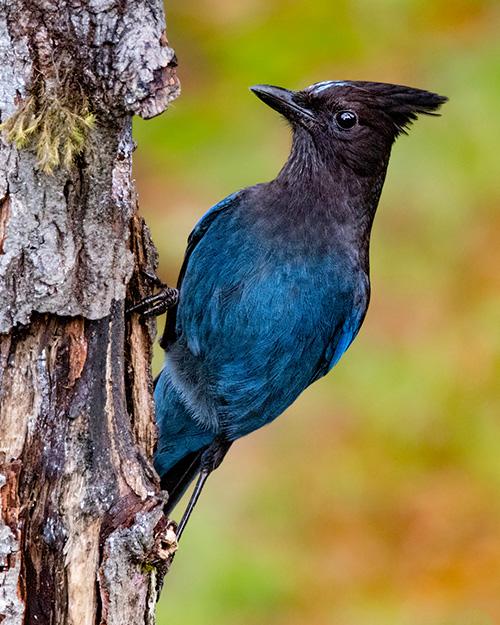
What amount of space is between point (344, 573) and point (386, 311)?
1740 millimetres

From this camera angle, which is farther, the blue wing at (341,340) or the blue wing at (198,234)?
the blue wing at (341,340)

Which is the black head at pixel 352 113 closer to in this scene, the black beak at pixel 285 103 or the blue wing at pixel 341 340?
the black beak at pixel 285 103

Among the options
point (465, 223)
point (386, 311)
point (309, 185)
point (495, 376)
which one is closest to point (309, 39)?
point (465, 223)

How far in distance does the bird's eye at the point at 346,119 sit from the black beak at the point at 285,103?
100mm

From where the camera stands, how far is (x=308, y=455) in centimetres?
531

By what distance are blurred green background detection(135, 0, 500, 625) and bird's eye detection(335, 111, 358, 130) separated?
7.11 ft

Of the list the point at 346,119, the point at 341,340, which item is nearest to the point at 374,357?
the point at 341,340

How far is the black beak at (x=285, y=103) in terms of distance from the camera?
3.38 m

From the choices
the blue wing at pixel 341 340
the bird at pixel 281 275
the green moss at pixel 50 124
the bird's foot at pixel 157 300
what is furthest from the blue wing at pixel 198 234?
the green moss at pixel 50 124

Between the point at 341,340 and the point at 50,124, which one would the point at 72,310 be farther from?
the point at 341,340

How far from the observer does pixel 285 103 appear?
3402mm

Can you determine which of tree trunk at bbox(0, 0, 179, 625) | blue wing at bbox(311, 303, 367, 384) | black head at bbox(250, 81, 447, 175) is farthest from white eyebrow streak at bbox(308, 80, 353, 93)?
tree trunk at bbox(0, 0, 179, 625)

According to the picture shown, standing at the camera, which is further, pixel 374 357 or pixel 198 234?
pixel 374 357

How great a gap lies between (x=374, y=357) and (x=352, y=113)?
2503 mm
